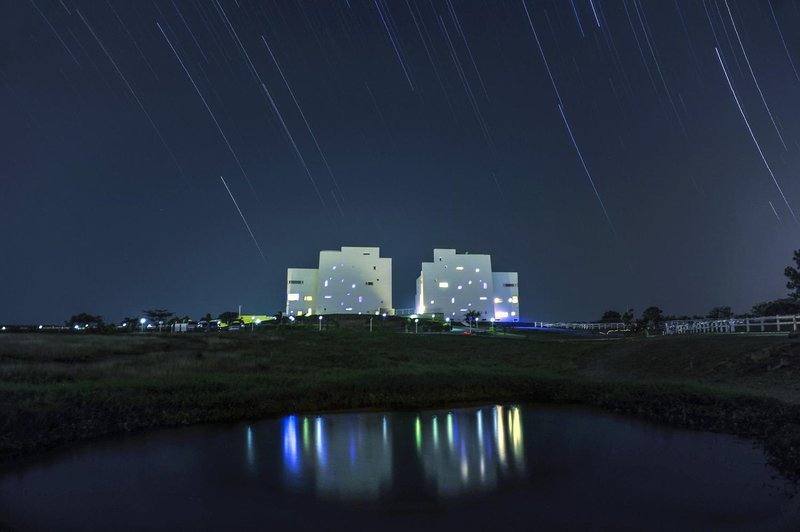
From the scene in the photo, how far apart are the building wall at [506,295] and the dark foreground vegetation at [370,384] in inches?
2102

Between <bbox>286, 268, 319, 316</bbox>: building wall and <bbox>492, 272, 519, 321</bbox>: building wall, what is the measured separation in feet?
101

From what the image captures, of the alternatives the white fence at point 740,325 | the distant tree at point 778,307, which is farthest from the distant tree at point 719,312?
the white fence at point 740,325

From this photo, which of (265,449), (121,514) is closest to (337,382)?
(265,449)

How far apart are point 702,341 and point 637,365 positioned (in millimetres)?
3618

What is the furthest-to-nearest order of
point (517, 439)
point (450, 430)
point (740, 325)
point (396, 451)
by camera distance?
point (740, 325) < point (450, 430) < point (517, 439) < point (396, 451)

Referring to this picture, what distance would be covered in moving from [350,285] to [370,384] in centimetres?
6596

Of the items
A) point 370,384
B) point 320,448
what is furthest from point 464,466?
point 370,384

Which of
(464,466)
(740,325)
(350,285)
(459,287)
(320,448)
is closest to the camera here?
(464,466)

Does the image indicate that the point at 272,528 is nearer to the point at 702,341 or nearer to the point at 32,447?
the point at 32,447

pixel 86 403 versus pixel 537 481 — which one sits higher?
pixel 86 403

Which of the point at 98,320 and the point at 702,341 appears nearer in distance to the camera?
the point at 702,341

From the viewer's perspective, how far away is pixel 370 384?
68.9 ft

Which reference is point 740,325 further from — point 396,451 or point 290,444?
point 290,444

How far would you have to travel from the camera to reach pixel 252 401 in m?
18.3
